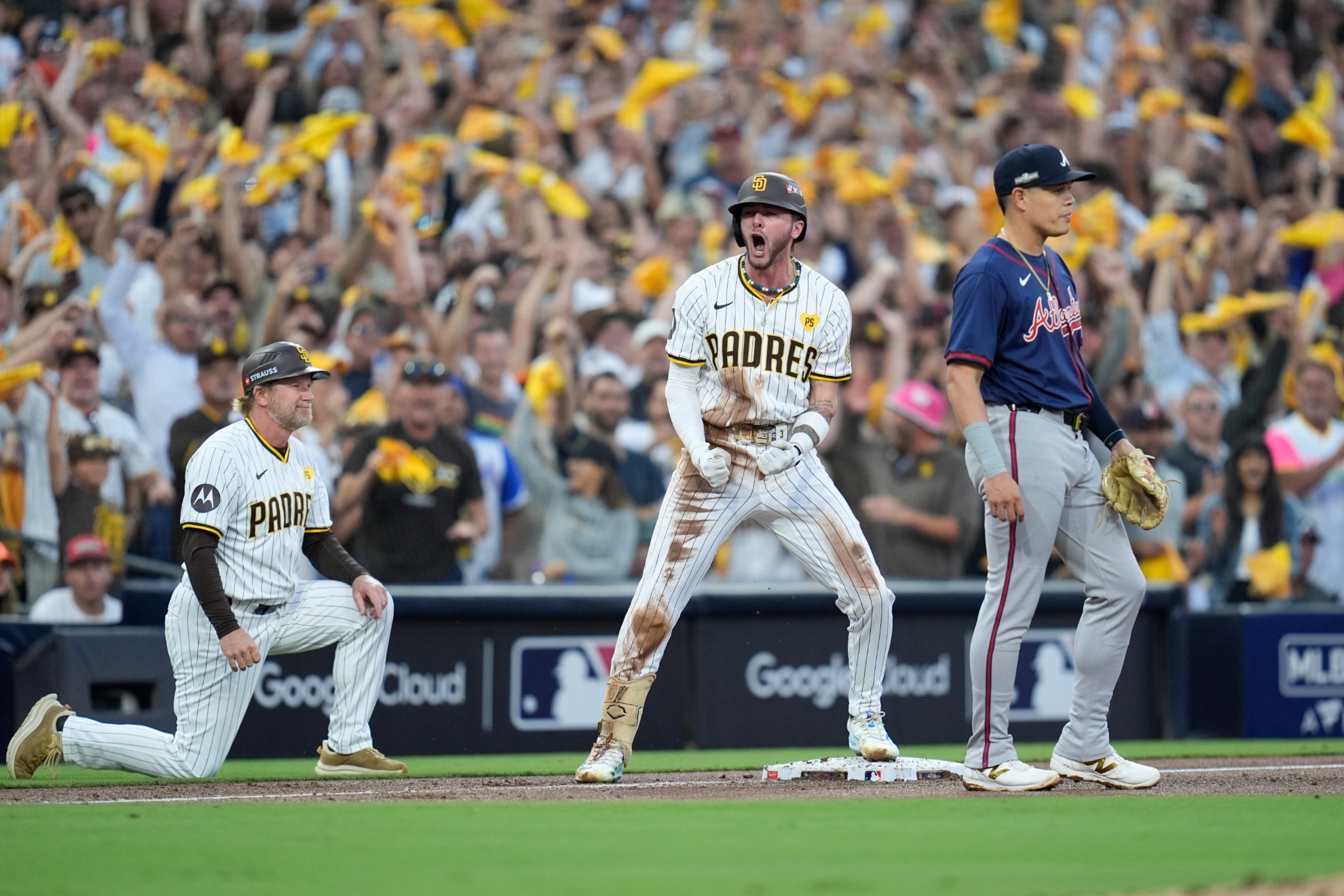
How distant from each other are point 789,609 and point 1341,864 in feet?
20.0

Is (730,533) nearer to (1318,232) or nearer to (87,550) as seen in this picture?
(87,550)

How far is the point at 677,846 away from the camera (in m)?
5.11

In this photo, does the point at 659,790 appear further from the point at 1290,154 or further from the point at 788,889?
the point at 1290,154

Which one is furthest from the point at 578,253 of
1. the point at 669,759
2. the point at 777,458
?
the point at 777,458

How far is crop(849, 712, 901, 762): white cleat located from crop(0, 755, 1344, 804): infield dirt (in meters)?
0.13

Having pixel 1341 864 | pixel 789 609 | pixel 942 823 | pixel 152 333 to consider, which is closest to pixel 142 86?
pixel 152 333

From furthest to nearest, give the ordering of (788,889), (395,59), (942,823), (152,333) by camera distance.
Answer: (395,59)
(152,333)
(942,823)
(788,889)

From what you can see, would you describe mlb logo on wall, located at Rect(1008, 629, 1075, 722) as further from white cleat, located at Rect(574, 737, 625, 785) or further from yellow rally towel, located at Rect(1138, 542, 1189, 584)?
white cleat, located at Rect(574, 737, 625, 785)

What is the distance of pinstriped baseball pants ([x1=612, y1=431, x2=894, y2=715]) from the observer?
23.4 feet

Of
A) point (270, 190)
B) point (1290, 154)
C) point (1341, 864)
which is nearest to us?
point (1341, 864)

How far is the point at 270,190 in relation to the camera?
1310 cm

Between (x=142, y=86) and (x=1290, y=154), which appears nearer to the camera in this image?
(x=142, y=86)

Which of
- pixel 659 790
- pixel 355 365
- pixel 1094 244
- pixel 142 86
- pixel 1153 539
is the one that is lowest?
pixel 659 790

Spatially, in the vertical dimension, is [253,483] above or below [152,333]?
below
